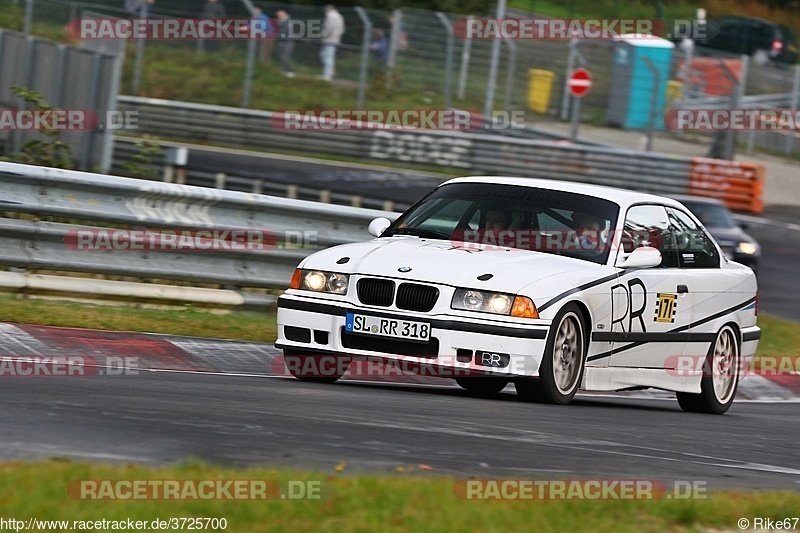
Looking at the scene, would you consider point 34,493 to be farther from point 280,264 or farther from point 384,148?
point 384,148

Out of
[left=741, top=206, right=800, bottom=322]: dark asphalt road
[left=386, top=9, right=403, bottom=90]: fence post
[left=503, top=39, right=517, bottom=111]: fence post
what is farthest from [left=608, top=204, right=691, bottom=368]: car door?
[left=503, top=39, right=517, bottom=111]: fence post

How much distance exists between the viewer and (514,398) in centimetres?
918

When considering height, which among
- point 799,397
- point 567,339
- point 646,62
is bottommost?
point 799,397

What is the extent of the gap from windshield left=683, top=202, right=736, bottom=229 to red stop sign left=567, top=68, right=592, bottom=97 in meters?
9.47

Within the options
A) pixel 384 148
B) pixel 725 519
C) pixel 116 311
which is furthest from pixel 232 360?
pixel 384 148

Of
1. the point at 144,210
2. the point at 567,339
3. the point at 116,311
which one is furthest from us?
the point at 144,210

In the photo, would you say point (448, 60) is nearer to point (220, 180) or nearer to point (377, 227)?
point (220, 180)

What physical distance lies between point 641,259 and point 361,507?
492cm

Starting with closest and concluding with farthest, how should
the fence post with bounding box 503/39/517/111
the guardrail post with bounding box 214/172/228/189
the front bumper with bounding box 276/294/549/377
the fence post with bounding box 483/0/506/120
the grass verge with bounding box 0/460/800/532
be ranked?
the grass verge with bounding box 0/460/800/532
the front bumper with bounding box 276/294/549/377
the guardrail post with bounding box 214/172/228/189
the fence post with bounding box 483/0/506/120
the fence post with bounding box 503/39/517/111

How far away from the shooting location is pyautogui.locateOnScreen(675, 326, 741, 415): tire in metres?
10.5

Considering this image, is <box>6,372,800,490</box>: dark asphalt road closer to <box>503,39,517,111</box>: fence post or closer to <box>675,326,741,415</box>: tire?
<box>675,326,741,415</box>: tire

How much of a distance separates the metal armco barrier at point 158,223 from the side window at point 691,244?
3.04 meters

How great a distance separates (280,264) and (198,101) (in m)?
20.4

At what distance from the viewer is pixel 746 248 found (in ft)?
67.3
